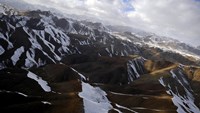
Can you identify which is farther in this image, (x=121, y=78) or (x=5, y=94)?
(x=121, y=78)

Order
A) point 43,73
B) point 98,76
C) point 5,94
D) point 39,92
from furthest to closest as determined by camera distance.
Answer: point 98,76 < point 43,73 < point 39,92 < point 5,94

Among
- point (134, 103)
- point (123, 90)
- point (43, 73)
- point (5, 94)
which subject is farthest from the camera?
point (43, 73)

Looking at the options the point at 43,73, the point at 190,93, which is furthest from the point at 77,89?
the point at 190,93

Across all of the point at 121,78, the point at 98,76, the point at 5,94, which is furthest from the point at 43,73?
the point at 5,94

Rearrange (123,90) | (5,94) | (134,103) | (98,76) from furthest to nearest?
(98,76) < (123,90) < (134,103) < (5,94)

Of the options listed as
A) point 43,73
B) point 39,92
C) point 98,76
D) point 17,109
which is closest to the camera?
point 17,109

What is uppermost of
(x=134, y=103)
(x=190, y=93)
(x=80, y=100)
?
(x=80, y=100)

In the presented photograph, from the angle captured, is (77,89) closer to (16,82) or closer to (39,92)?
(39,92)

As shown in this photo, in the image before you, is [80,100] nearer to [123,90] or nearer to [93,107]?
[93,107]

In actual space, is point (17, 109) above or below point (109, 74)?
above
